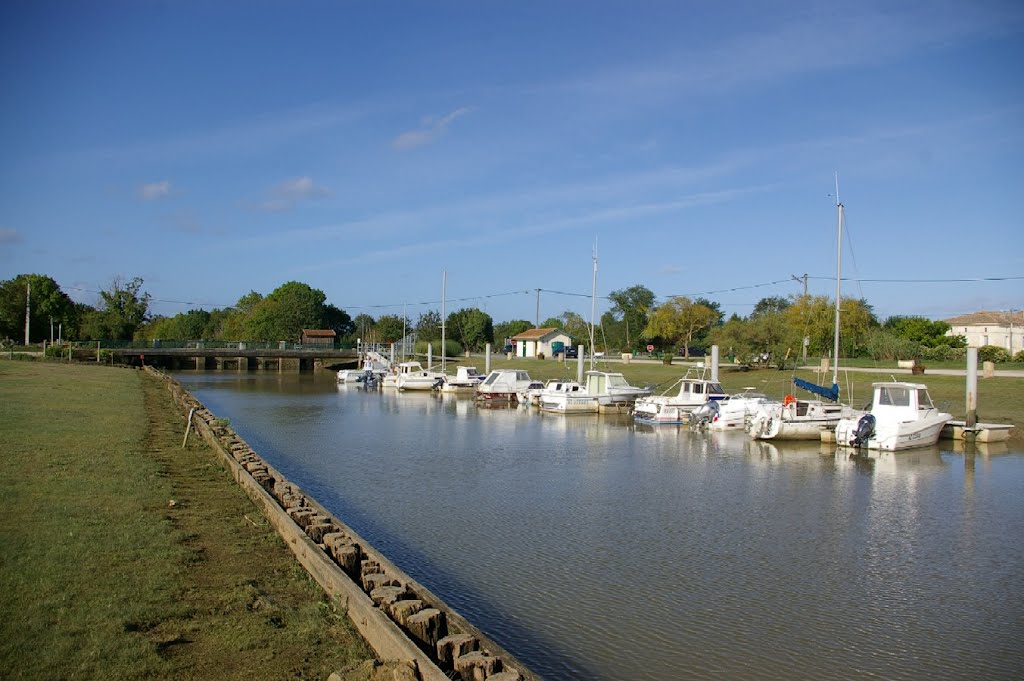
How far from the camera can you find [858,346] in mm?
65750

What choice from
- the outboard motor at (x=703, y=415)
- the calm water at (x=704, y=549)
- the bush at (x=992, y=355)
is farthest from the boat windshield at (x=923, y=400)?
the bush at (x=992, y=355)

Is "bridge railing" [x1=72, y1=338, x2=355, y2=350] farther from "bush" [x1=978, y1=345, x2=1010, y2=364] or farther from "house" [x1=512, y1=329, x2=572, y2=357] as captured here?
"bush" [x1=978, y1=345, x2=1010, y2=364]

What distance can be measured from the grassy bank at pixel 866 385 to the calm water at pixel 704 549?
739 cm

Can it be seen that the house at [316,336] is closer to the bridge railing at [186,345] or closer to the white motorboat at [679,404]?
the bridge railing at [186,345]

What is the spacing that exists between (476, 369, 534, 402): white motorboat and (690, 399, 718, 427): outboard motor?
1593 cm

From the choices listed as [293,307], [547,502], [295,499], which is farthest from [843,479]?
[293,307]

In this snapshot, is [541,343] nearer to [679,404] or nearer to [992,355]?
[992,355]

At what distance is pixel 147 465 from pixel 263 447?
→ 11.1 metres

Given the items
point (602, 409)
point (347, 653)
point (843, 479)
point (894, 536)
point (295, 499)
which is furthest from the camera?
point (602, 409)

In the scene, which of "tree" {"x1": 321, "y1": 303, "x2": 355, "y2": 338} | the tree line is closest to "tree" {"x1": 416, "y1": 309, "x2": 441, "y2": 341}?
the tree line

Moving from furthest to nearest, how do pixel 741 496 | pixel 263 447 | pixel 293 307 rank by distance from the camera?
pixel 293 307 < pixel 263 447 < pixel 741 496

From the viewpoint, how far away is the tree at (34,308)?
10069cm

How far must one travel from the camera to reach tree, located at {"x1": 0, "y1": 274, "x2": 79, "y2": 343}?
101 m

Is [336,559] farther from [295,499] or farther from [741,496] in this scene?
[741,496]
